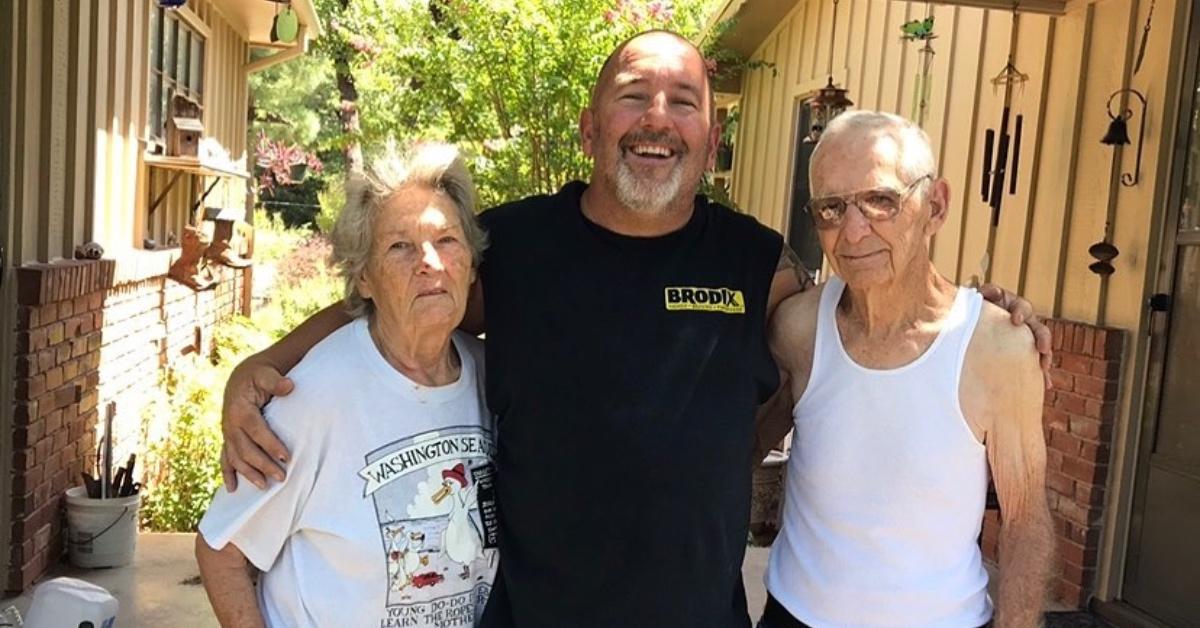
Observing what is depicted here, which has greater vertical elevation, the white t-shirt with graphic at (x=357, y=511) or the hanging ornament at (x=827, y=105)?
the hanging ornament at (x=827, y=105)

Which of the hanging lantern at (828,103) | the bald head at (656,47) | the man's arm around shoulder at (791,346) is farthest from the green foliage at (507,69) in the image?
the man's arm around shoulder at (791,346)

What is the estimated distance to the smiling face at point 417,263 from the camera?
6.33 ft

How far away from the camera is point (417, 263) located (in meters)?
1.94

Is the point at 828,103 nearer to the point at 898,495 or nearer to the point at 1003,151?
the point at 1003,151

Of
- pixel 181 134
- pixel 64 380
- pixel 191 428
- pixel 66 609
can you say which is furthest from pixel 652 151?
pixel 181 134

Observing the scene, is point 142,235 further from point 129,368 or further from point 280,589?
point 280,589

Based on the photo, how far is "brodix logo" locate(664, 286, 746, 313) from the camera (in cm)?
209

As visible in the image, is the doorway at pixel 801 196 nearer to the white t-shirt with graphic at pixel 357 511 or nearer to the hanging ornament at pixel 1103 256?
the hanging ornament at pixel 1103 256

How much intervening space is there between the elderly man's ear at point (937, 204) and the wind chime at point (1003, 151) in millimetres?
3096

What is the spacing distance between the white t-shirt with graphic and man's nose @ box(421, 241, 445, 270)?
189 millimetres

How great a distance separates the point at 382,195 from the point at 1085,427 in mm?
3358

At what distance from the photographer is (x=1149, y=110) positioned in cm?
412

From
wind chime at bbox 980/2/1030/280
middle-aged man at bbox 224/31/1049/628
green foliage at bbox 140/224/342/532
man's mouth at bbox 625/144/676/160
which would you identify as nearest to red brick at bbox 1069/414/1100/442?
wind chime at bbox 980/2/1030/280

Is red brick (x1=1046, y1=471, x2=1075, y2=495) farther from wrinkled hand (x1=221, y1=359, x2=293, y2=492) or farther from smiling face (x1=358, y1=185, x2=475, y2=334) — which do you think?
wrinkled hand (x1=221, y1=359, x2=293, y2=492)
